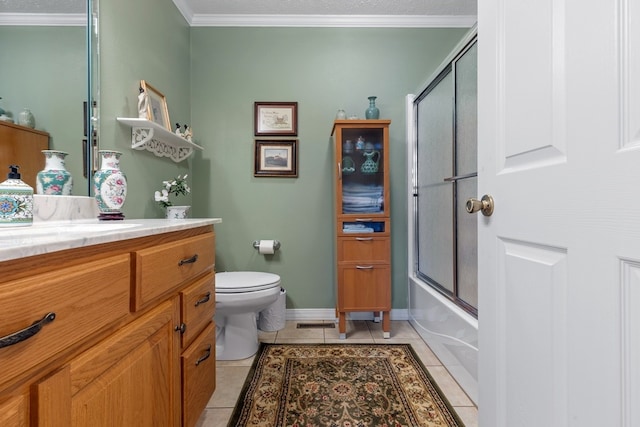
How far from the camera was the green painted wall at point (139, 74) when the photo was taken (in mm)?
1359

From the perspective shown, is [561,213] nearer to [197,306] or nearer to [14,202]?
[197,306]

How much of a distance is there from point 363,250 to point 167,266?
1349 mm

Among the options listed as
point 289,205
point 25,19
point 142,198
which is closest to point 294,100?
point 289,205

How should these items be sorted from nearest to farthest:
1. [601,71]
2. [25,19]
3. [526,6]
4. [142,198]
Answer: [601,71]
[526,6]
[25,19]
[142,198]

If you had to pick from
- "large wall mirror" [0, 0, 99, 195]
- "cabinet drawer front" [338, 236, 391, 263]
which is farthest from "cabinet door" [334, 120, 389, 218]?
"large wall mirror" [0, 0, 99, 195]

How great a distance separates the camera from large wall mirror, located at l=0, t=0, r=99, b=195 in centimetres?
94

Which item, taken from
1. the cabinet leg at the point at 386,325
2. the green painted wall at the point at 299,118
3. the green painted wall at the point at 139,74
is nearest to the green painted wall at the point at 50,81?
the green painted wall at the point at 139,74

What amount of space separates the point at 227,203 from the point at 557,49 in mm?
2128

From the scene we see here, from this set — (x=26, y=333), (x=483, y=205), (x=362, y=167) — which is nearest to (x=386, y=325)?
(x=362, y=167)

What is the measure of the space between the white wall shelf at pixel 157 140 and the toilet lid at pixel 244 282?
0.88m

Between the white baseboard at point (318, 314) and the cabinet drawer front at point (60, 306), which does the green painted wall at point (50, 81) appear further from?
the white baseboard at point (318, 314)

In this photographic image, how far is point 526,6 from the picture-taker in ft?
2.08

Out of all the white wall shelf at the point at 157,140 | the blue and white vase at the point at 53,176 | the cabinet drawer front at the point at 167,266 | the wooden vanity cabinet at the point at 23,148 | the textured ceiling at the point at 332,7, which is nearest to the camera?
the cabinet drawer front at the point at 167,266

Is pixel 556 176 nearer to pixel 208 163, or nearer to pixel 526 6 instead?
pixel 526 6
